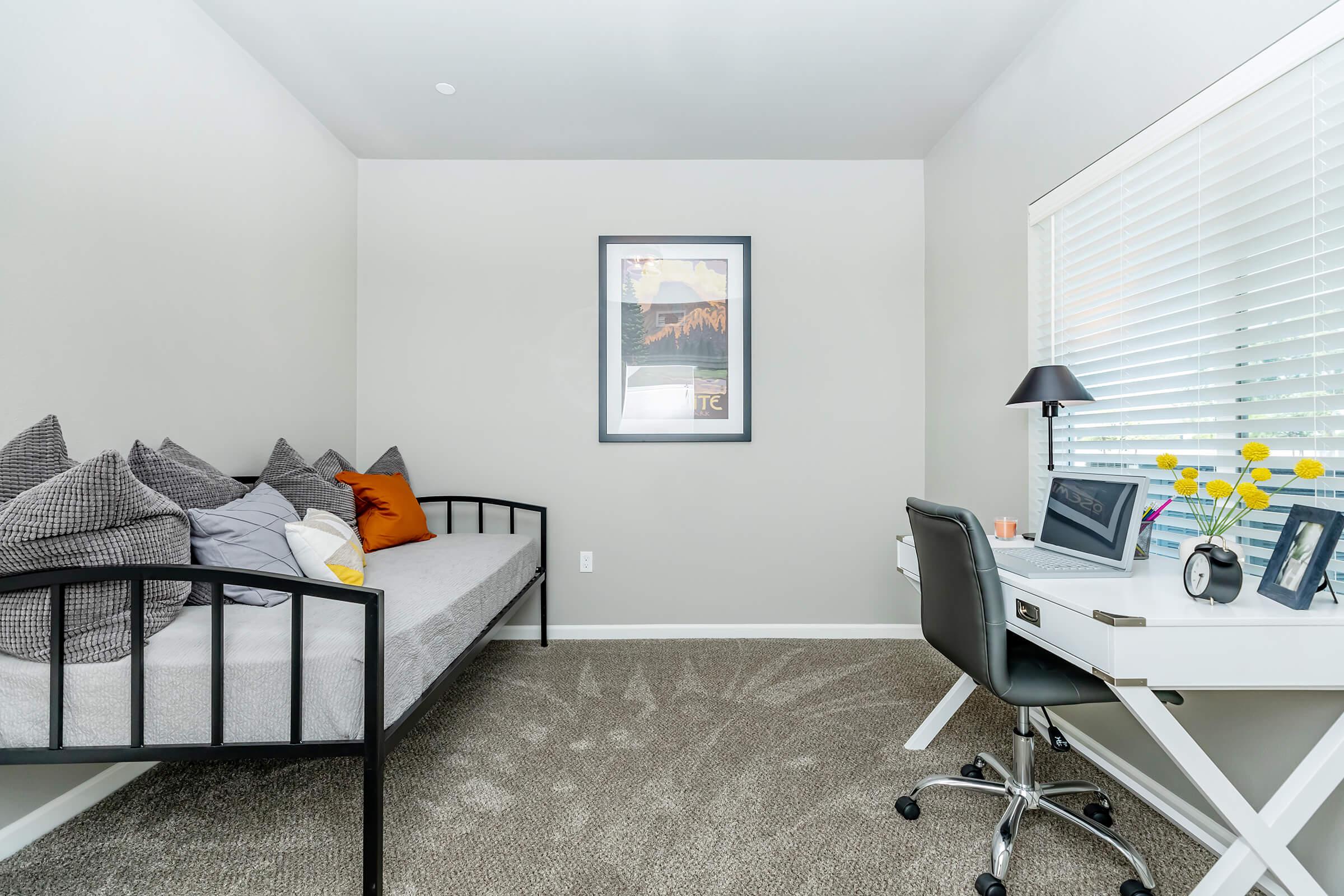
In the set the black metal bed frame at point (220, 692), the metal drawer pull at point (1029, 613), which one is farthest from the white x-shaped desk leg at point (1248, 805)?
the black metal bed frame at point (220, 692)

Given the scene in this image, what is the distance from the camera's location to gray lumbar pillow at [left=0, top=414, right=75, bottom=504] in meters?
1.34

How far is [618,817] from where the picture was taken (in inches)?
64.9

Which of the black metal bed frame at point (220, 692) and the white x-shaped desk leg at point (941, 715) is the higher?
the black metal bed frame at point (220, 692)

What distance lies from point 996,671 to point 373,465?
2.71 m

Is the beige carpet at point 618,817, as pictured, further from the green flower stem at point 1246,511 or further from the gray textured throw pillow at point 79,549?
the green flower stem at point 1246,511

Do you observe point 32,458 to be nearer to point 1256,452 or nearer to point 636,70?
point 636,70

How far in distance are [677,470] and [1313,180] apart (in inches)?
94.7

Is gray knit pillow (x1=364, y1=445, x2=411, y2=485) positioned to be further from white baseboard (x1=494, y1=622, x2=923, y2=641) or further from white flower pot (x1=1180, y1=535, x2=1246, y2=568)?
white flower pot (x1=1180, y1=535, x2=1246, y2=568)

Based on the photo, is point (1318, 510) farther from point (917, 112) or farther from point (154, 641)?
point (154, 641)

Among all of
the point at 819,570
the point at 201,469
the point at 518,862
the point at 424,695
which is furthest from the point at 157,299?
the point at 819,570

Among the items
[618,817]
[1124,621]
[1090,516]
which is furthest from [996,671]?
[618,817]

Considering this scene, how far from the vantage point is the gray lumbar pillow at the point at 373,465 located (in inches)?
102

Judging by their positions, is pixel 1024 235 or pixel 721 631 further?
pixel 721 631

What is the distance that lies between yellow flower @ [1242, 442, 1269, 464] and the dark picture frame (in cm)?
11
